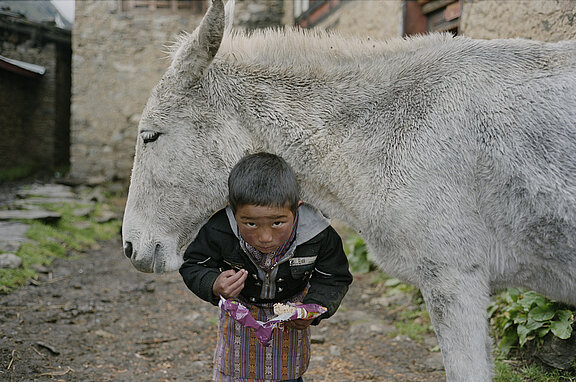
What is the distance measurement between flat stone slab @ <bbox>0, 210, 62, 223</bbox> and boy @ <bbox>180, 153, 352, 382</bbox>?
5975 mm

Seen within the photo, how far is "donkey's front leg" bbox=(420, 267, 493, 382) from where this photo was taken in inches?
68.5

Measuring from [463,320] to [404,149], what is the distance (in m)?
0.66

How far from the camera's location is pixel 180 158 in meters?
2.17

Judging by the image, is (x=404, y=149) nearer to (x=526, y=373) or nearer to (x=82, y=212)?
(x=526, y=373)

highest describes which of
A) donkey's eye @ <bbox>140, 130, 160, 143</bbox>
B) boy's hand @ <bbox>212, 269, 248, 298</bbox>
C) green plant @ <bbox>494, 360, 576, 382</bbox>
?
donkey's eye @ <bbox>140, 130, 160, 143</bbox>

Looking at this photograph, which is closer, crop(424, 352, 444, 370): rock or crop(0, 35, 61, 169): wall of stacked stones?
crop(424, 352, 444, 370): rock

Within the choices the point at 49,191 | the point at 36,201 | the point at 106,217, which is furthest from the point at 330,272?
the point at 49,191

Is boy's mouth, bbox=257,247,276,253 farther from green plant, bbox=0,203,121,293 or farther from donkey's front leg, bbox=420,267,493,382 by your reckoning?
green plant, bbox=0,203,121,293

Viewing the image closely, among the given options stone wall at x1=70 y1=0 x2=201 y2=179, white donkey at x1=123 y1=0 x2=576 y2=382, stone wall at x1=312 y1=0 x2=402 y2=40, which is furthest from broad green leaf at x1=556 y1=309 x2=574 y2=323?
stone wall at x1=70 y1=0 x2=201 y2=179

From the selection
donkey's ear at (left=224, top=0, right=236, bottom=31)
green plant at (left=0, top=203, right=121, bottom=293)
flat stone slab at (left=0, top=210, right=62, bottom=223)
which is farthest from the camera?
flat stone slab at (left=0, top=210, right=62, bottom=223)

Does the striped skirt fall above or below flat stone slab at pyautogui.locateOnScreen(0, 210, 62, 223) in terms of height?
above

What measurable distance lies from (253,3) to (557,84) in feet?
31.7

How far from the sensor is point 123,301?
491 centimetres

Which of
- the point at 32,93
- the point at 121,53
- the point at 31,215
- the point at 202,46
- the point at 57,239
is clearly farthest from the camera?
the point at 32,93
